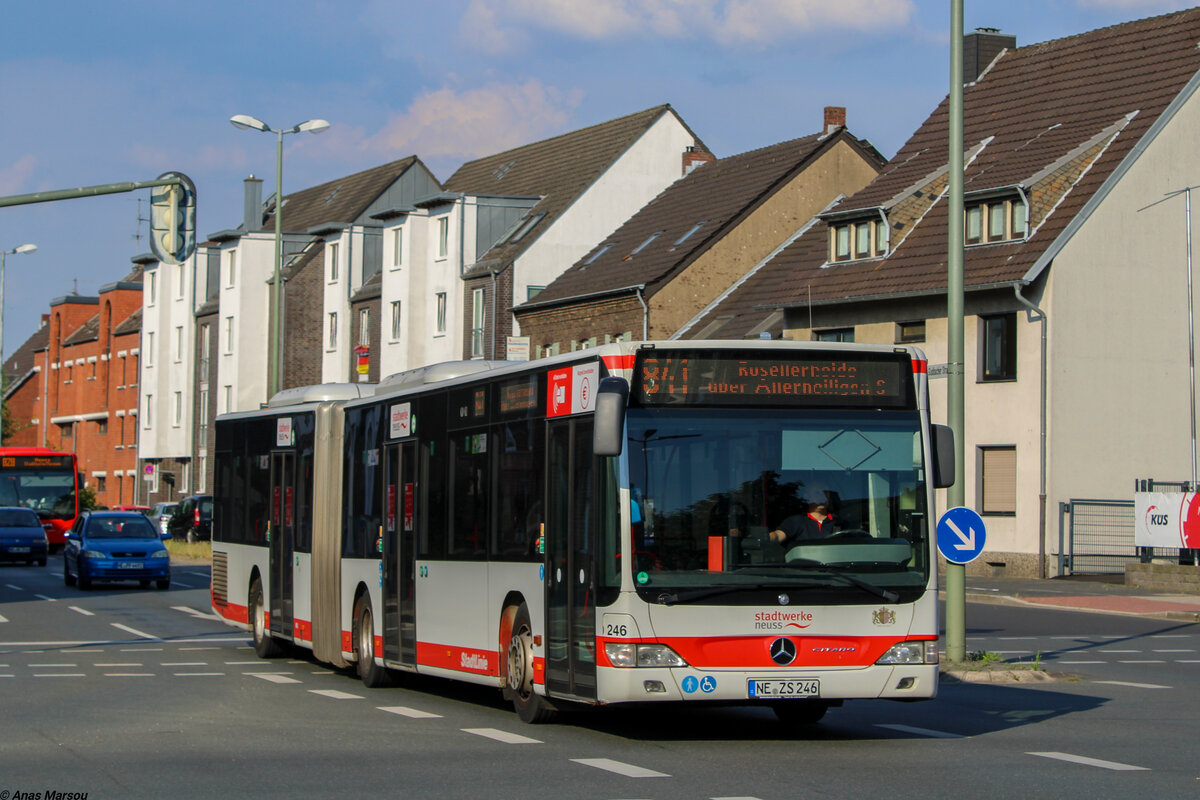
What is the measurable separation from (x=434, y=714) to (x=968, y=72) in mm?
40669

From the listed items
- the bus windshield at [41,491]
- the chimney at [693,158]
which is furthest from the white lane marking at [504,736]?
the chimney at [693,158]

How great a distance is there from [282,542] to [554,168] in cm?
4837

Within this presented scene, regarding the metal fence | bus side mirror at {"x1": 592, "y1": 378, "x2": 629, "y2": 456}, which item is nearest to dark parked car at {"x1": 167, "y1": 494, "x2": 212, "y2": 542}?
the metal fence

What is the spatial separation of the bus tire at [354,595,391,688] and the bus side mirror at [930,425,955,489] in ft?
21.5

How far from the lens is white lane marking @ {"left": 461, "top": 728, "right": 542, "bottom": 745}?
12.2 metres

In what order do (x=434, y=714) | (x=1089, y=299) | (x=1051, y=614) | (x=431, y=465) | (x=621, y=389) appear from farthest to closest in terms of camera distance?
(x=1089, y=299), (x=1051, y=614), (x=431, y=465), (x=434, y=714), (x=621, y=389)

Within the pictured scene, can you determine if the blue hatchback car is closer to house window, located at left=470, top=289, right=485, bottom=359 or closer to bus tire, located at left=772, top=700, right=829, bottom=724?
house window, located at left=470, top=289, right=485, bottom=359

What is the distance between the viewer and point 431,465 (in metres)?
15.9

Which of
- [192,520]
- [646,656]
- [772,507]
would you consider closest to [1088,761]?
[772,507]

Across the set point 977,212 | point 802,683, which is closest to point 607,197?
point 977,212

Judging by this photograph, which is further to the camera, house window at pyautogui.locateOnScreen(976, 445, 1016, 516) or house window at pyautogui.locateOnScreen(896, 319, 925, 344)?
house window at pyautogui.locateOnScreen(896, 319, 925, 344)

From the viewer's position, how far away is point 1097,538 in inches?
1592

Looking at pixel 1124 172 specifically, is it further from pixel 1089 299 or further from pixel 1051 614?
pixel 1051 614

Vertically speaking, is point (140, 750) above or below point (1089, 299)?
below
